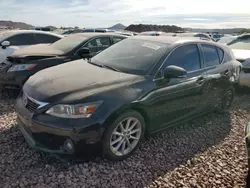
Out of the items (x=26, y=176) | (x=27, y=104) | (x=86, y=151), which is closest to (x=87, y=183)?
(x=86, y=151)

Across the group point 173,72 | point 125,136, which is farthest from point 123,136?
point 173,72

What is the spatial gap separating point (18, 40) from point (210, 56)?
218 inches

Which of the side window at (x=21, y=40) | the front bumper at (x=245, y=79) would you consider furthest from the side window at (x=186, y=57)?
the side window at (x=21, y=40)

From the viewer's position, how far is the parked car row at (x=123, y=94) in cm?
285

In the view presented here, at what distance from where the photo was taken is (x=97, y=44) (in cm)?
630

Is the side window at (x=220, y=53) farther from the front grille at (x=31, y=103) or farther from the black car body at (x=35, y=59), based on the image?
the front grille at (x=31, y=103)

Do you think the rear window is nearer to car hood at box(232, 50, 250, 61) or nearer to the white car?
car hood at box(232, 50, 250, 61)

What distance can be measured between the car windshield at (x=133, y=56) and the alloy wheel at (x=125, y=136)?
2.41ft

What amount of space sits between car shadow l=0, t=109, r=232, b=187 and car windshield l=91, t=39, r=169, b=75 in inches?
45.3

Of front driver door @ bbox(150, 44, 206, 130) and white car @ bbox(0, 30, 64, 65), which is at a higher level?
white car @ bbox(0, 30, 64, 65)

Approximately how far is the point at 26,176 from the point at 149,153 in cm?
161

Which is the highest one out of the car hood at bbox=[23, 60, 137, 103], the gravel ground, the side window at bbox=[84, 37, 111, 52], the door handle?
the side window at bbox=[84, 37, 111, 52]

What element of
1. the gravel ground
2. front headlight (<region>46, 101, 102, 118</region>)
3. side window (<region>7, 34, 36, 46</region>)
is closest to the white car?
side window (<region>7, 34, 36, 46</region>)

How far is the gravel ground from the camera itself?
9.20 ft
